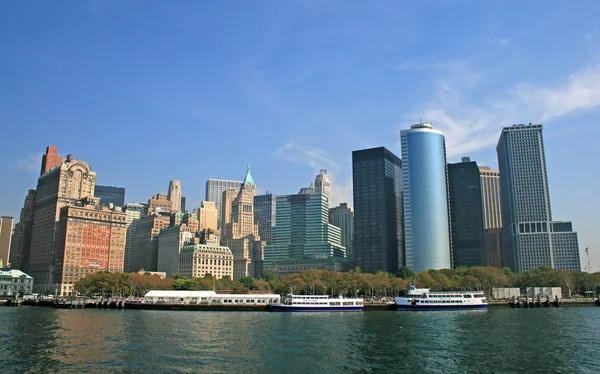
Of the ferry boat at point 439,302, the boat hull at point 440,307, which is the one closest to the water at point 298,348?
the boat hull at point 440,307

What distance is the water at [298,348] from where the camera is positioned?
62438 mm

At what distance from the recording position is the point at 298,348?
76.4 m

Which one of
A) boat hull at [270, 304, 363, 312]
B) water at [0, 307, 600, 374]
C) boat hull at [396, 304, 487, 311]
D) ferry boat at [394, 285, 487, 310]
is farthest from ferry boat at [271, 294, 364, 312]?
water at [0, 307, 600, 374]

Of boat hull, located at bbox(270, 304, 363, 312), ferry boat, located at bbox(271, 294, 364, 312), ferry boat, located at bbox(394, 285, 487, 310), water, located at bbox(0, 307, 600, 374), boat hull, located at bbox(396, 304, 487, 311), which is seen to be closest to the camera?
water, located at bbox(0, 307, 600, 374)

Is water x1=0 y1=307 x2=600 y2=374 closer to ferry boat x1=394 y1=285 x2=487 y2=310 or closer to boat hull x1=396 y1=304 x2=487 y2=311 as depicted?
boat hull x1=396 y1=304 x2=487 y2=311

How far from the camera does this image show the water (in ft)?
205

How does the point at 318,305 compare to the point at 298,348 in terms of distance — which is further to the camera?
the point at 318,305

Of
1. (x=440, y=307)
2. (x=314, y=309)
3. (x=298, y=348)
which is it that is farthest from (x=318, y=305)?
(x=298, y=348)

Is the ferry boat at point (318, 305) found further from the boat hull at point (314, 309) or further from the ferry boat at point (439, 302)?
the ferry boat at point (439, 302)

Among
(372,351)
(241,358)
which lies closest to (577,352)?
(372,351)

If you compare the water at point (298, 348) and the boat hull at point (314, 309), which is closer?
the water at point (298, 348)

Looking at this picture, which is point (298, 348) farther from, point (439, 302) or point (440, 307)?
point (439, 302)

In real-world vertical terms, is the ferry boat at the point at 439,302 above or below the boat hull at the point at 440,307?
above

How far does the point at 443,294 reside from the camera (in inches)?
6939
